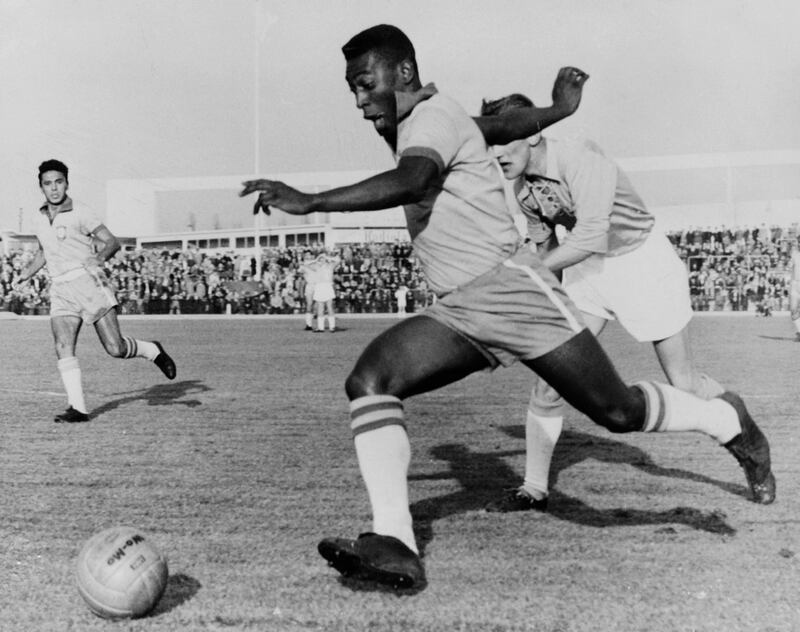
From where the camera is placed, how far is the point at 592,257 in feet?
18.9

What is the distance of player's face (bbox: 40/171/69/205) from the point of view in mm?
8891

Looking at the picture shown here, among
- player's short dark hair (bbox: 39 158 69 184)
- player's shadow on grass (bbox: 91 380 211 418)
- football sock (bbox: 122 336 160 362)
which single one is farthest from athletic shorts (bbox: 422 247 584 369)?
football sock (bbox: 122 336 160 362)

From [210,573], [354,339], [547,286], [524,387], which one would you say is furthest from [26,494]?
[354,339]

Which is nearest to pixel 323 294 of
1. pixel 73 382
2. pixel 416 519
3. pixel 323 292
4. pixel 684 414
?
pixel 323 292

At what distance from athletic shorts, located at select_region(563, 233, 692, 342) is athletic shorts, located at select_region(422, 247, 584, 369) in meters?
1.65

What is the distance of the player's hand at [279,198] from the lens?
3.47 m

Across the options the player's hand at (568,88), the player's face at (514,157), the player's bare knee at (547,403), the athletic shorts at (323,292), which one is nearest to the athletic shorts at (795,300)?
the athletic shorts at (323,292)

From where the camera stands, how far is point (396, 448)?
3838 millimetres

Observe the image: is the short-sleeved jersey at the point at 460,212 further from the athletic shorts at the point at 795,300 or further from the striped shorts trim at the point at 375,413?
the athletic shorts at the point at 795,300

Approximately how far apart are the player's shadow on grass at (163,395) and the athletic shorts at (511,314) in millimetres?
6393

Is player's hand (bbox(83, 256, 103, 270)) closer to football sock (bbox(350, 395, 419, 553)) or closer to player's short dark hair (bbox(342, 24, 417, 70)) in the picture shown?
player's short dark hair (bbox(342, 24, 417, 70))

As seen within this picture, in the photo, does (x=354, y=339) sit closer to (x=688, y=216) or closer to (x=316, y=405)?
(x=316, y=405)

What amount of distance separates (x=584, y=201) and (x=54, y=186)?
567 cm

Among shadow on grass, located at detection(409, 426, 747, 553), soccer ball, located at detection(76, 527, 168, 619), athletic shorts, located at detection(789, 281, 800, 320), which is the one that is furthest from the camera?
athletic shorts, located at detection(789, 281, 800, 320)
